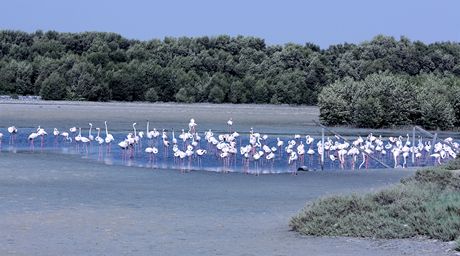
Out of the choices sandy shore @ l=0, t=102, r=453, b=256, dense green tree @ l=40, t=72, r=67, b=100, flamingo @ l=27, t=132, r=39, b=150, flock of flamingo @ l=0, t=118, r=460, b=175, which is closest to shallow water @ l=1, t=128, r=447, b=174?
flock of flamingo @ l=0, t=118, r=460, b=175

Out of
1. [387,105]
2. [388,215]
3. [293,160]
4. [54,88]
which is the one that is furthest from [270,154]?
[54,88]

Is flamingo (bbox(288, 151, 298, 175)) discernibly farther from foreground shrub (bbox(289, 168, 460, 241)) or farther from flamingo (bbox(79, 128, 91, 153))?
foreground shrub (bbox(289, 168, 460, 241))

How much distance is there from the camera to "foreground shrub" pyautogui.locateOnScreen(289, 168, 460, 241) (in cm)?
1485

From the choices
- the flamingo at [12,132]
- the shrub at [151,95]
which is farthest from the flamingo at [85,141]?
the shrub at [151,95]

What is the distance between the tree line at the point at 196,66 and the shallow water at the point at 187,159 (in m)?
50.9

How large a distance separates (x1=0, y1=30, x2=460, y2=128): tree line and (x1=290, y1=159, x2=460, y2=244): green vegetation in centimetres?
7384

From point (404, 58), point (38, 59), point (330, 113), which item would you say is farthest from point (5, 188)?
point (404, 58)

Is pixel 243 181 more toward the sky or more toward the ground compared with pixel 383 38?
more toward the ground

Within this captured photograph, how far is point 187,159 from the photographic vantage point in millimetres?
34281

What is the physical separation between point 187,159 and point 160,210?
15.2 meters

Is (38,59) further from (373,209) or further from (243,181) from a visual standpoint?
(373,209)

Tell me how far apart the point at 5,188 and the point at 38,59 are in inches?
3183

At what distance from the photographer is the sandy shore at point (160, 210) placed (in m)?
14.3

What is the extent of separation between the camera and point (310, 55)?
11419 cm
